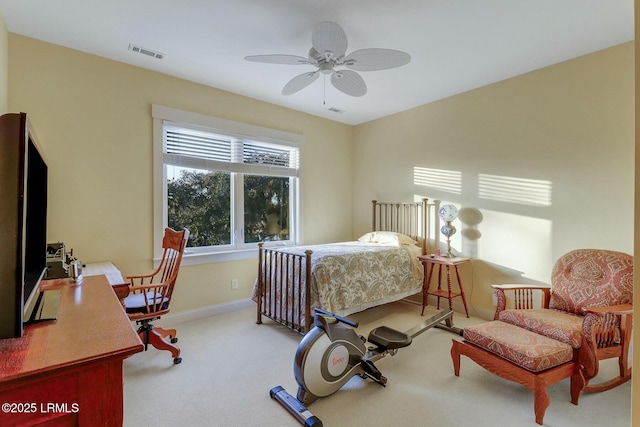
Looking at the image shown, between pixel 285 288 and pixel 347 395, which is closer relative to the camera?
pixel 347 395

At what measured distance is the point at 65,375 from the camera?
75 cm

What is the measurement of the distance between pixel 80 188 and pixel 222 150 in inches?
57.4

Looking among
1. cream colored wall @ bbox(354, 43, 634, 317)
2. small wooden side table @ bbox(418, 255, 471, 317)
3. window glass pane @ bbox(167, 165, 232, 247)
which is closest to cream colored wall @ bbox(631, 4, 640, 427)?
cream colored wall @ bbox(354, 43, 634, 317)

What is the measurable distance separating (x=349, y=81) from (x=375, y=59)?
37 cm

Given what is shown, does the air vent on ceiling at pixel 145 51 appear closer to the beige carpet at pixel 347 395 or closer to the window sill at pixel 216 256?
the window sill at pixel 216 256

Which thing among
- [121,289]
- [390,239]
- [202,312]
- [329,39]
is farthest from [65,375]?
[390,239]

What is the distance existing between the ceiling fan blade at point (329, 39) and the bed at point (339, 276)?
5.35 ft

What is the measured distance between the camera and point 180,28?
7.84 feet

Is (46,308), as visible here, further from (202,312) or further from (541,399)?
(541,399)

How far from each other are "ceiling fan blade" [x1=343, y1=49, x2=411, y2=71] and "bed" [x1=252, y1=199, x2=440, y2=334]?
1.60 m

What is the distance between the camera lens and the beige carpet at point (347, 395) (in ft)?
5.98

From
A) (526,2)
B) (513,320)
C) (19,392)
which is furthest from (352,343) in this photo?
(526,2)

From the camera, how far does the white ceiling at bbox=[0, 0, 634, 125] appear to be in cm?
213

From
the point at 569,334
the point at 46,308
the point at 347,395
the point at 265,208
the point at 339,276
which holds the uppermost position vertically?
the point at 265,208
